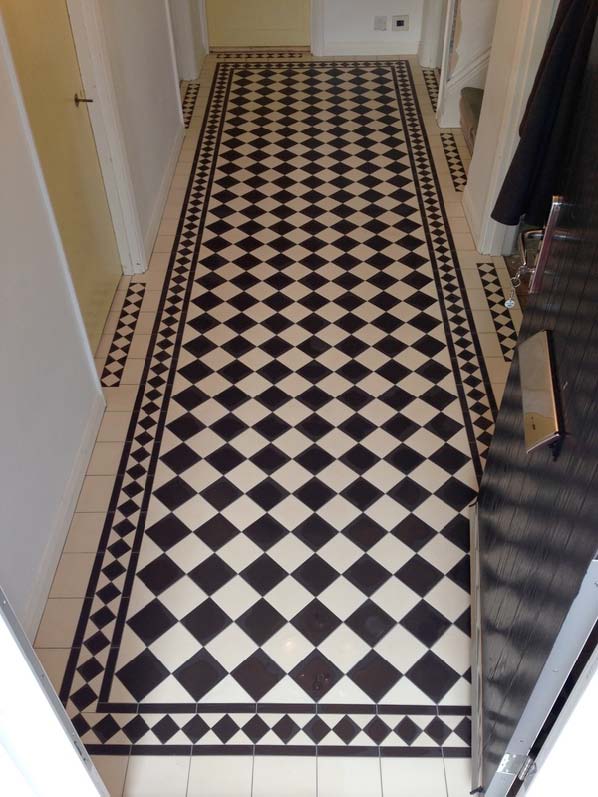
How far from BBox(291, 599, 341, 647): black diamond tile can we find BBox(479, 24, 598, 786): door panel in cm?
63

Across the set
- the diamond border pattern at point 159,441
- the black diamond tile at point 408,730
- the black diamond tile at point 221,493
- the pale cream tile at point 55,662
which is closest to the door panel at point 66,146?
the diamond border pattern at point 159,441

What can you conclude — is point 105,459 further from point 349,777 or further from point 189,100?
point 189,100

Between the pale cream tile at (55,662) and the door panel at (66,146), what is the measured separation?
70.3 inches

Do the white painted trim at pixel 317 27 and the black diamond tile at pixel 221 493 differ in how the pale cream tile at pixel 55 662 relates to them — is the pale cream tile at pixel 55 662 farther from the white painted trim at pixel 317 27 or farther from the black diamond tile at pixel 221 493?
the white painted trim at pixel 317 27

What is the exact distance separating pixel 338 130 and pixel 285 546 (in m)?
4.08

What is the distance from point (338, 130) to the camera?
6242mm

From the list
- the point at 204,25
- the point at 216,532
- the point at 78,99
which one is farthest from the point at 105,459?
the point at 204,25

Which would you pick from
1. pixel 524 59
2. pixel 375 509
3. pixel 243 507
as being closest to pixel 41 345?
pixel 243 507

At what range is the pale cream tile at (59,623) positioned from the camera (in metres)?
3.03

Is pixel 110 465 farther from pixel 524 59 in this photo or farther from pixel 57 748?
pixel 524 59

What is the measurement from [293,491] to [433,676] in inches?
41.2

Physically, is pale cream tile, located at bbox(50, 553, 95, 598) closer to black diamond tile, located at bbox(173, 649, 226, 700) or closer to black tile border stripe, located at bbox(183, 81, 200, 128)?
black diamond tile, located at bbox(173, 649, 226, 700)

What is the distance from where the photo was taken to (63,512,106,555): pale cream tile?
3.35m

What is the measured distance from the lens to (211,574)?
325 cm
